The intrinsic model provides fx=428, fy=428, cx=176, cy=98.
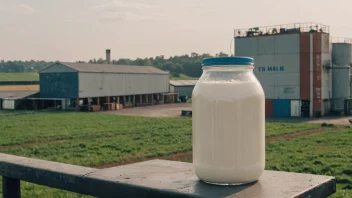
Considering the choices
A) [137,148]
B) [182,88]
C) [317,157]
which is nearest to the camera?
[317,157]

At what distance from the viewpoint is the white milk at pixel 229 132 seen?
83.9 inches

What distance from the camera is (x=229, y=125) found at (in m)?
2.13

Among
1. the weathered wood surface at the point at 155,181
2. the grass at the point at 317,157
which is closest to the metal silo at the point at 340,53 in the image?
the grass at the point at 317,157

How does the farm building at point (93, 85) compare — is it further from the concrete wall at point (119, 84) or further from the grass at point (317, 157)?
the grass at point (317, 157)

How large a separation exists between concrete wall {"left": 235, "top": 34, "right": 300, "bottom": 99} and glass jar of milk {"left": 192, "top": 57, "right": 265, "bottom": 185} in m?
38.3

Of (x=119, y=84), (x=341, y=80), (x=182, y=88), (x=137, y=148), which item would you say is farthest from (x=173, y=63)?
(x=137, y=148)

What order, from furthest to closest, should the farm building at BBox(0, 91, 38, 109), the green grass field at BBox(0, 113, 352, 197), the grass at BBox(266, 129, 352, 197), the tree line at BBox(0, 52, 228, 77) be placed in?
the tree line at BBox(0, 52, 228, 77), the farm building at BBox(0, 91, 38, 109), the green grass field at BBox(0, 113, 352, 197), the grass at BBox(266, 129, 352, 197)

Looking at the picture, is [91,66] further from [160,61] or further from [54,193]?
[160,61]

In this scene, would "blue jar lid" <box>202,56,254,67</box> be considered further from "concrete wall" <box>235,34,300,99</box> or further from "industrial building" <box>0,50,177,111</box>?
"industrial building" <box>0,50,177,111</box>

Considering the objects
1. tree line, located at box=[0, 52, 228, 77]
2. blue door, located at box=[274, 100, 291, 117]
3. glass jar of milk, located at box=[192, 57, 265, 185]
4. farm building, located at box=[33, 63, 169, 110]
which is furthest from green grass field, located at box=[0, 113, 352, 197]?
tree line, located at box=[0, 52, 228, 77]

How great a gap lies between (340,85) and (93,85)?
Answer: 27111mm

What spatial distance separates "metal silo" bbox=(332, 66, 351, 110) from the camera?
41.4m

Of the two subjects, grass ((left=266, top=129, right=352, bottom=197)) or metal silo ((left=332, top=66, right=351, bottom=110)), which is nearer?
grass ((left=266, top=129, right=352, bottom=197))

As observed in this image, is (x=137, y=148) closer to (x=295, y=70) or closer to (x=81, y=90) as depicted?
(x=295, y=70)
